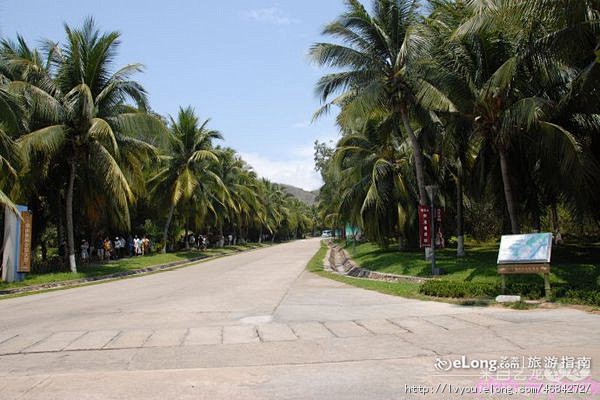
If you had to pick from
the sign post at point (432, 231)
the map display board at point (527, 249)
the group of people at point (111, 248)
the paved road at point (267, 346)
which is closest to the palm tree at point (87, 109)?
the group of people at point (111, 248)

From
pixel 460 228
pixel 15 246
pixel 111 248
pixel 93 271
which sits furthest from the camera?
pixel 111 248

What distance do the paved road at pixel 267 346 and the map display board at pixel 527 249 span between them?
184 centimetres

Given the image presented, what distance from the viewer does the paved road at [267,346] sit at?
17.3 feet

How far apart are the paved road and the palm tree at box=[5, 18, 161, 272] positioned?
32.4 feet

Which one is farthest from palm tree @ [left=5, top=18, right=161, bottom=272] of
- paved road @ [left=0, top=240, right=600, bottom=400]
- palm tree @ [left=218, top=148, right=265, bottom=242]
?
palm tree @ [left=218, top=148, right=265, bottom=242]

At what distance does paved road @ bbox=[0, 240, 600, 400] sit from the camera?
207 inches

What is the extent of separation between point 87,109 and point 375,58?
12432mm

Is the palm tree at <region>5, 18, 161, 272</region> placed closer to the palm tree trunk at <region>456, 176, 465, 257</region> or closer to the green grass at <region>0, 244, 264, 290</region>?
the green grass at <region>0, 244, 264, 290</region>

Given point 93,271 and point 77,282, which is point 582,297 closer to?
point 77,282

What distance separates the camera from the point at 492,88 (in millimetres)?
14391

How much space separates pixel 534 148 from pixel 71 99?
62.1 ft

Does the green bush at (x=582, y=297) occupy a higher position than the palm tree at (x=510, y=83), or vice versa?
the palm tree at (x=510, y=83)

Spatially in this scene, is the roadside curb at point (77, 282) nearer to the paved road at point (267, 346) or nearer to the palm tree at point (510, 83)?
the paved road at point (267, 346)

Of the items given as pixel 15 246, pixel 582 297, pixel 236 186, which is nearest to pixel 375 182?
pixel 582 297
